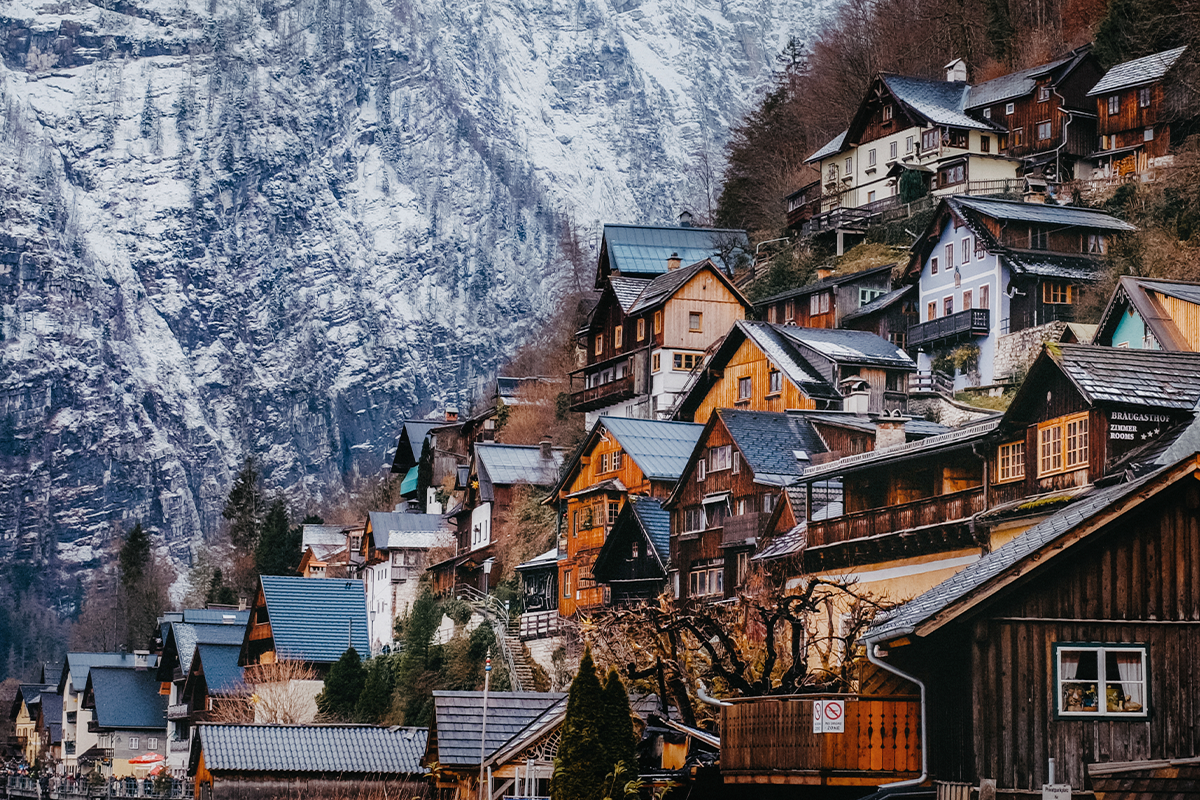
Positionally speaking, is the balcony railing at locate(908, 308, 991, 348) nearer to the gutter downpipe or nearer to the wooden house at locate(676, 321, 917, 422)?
the wooden house at locate(676, 321, 917, 422)

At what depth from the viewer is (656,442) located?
64438 mm

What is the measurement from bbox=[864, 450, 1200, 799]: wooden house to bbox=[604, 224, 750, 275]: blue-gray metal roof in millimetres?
68901

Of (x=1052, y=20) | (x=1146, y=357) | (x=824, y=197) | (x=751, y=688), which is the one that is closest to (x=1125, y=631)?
(x=751, y=688)

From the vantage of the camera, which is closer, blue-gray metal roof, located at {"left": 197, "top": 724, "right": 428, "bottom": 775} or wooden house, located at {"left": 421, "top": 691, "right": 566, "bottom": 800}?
wooden house, located at {"left": 421, "top": 691, "right": 566, "bottom": 800}

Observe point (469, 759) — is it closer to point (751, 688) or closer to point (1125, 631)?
point (751, 688)

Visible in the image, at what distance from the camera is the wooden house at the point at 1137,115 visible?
249 feet

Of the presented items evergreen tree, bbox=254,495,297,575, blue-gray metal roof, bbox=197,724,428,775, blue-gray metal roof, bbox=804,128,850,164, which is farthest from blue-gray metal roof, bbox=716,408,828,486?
evergreen tree, bbox=254,495,297,575

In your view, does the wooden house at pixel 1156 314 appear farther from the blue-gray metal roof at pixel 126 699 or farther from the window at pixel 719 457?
the blue-gray metal roof at pixel 126 699

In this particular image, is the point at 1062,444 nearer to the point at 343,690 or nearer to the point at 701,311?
the point at 343,690

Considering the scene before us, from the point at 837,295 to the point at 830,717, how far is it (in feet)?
172

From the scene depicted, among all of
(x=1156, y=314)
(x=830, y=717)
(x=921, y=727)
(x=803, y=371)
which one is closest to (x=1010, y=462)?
(x=1156, y=314)

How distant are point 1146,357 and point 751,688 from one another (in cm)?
1165

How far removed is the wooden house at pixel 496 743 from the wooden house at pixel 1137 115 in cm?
4725

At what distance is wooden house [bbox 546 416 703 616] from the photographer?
62.3 m
